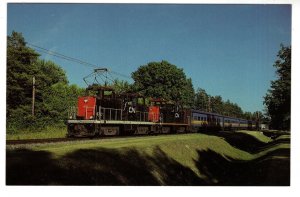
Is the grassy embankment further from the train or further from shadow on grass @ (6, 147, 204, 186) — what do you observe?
the train

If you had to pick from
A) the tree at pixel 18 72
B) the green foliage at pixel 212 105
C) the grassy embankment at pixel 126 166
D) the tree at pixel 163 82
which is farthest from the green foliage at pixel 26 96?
the green foliage at pixel 212 105

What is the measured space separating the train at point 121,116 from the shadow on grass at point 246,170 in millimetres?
6154

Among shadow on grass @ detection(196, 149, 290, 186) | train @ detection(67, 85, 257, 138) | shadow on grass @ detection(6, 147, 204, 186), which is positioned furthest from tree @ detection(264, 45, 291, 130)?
train @ detection(67, 85, 257, 138)

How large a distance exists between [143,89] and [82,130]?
39659 mm

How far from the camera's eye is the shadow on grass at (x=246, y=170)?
47.4 ft

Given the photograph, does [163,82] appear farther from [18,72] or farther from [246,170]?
[246,170]

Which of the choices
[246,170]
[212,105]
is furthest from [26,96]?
[212,105]

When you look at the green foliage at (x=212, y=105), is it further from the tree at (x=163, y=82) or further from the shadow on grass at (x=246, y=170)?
the shadow on grass at (x=246, y=170)

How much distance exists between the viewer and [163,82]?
6194 cm

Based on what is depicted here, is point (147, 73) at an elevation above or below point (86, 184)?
above

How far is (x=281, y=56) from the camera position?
18.9 meters

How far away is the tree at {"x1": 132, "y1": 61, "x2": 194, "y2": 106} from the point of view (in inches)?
2376
